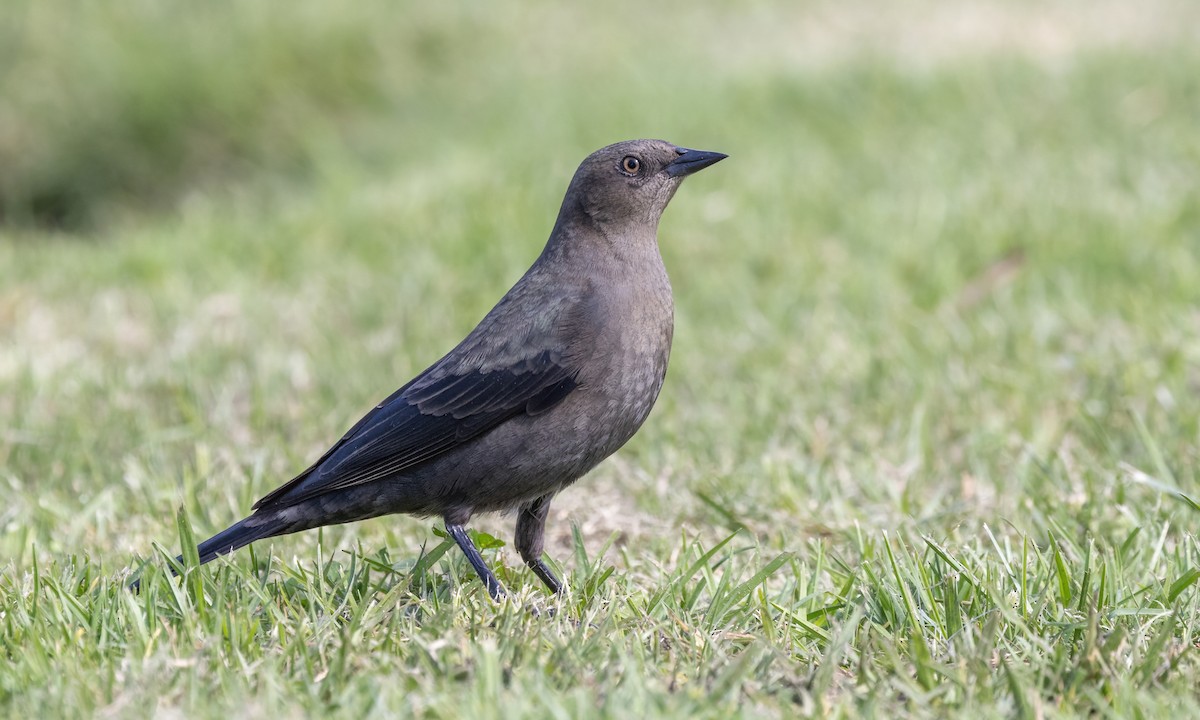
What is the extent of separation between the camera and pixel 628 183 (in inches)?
147

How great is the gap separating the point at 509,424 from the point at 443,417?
17 centimetres

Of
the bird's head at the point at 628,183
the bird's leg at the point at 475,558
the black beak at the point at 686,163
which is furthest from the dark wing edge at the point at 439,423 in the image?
the black beak at the point at 686,163

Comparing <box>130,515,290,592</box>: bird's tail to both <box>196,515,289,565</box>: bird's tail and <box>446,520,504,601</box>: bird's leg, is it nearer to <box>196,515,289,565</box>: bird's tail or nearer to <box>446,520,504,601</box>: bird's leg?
<box>196,515,289,565</box>: bird's tail

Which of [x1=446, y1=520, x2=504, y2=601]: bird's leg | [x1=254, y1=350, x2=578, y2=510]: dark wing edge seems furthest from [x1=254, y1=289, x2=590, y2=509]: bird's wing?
[x1=446, y1=520, x2=504, y2=601]: bird's leg

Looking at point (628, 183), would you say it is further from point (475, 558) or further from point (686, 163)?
point (475, 558)

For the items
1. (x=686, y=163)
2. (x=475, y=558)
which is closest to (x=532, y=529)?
(x=475, y=558)

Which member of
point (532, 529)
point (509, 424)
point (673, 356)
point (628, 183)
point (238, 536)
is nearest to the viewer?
point (238, 536)

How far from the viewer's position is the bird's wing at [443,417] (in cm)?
334

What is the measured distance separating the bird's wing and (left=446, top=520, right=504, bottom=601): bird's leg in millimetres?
190

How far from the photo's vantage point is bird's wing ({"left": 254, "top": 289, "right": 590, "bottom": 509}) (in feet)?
11.0

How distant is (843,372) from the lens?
17.2ft

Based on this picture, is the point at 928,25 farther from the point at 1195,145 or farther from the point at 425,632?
the point at 425,632

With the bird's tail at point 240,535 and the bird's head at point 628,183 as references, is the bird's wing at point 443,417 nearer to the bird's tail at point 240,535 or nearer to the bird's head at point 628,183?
the bird's tail at point 240,535

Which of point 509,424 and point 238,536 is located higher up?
point 509,424
